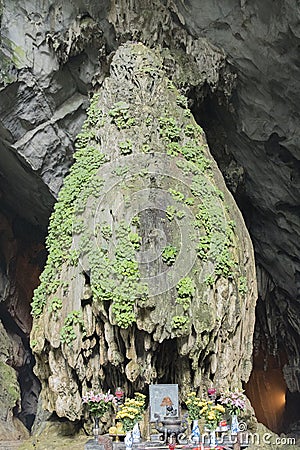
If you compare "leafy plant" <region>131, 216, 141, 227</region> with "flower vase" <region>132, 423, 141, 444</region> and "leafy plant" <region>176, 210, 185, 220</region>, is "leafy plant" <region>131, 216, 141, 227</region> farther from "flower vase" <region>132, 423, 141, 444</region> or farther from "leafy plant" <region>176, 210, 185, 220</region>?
"flower vase" <region>132, 423, 141, 444</region>

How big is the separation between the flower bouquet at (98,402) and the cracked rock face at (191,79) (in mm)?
5468

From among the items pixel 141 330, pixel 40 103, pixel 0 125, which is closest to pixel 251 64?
pixel 40 103

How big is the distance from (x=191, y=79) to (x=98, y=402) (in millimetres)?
5802

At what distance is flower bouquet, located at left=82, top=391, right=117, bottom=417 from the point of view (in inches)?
268

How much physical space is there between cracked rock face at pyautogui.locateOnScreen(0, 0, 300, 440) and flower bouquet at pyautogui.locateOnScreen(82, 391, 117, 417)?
17.9ft

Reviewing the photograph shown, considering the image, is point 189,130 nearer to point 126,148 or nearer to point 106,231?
point 126,148

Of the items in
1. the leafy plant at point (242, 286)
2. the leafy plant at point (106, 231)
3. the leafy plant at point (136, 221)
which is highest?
the leafy plant at point (136, 221)

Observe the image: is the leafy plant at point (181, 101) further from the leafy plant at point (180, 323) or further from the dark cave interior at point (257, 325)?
the leafy plant at point (180, 323)

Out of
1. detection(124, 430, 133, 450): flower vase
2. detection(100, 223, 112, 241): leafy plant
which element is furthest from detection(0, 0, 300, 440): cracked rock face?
detection(124, 430, 133, 450): flower vase

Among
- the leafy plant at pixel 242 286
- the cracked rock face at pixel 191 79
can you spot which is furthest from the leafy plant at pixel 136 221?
the cracked rock face at pixel 191 79

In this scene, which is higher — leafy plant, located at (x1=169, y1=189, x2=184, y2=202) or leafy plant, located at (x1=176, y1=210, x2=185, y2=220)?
leafy plant, located at (x1=169, y1=189, x2=184, y2=202)

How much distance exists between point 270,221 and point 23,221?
5917 millimetres

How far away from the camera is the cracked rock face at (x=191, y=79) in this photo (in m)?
9.91

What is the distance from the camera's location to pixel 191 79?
32.9 feet
